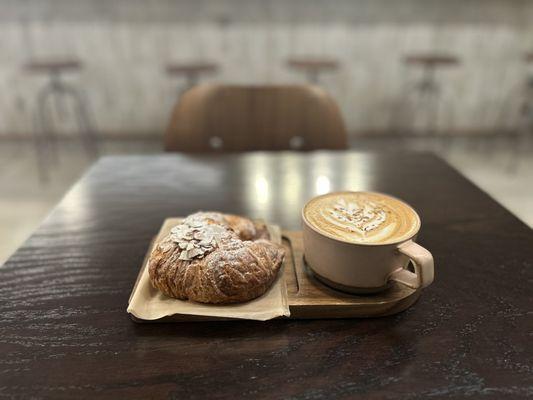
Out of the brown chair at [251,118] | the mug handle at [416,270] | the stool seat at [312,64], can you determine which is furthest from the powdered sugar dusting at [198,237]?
the stool seat at [312,64]

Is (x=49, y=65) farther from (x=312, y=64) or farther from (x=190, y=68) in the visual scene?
(x=312, y=64)

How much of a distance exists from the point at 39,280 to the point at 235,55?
2.88 metres

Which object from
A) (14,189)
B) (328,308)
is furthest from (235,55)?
(328,308)

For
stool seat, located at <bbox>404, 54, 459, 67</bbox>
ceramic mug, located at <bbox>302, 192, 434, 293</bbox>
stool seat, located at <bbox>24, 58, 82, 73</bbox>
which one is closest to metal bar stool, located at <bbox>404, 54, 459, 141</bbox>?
stool seat, located at <bbox>404, 54, 459, 67</bbox>

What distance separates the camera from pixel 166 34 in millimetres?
3189

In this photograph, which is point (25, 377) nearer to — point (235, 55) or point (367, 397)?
point (367, 397)

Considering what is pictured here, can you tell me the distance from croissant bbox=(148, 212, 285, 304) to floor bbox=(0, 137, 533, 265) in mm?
1662

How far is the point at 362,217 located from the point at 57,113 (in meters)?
3.23

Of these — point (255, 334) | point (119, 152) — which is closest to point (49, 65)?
point (119, 152)

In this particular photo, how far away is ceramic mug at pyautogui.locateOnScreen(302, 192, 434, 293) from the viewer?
56 cm

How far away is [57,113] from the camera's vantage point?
11.0ft

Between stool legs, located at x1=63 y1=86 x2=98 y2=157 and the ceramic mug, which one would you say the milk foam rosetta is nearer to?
the ceramic mug

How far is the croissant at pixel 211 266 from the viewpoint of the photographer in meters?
0.57

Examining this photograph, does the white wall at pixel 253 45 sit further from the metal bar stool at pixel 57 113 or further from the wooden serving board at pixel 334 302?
the wooden serving board at pixel 334 302
